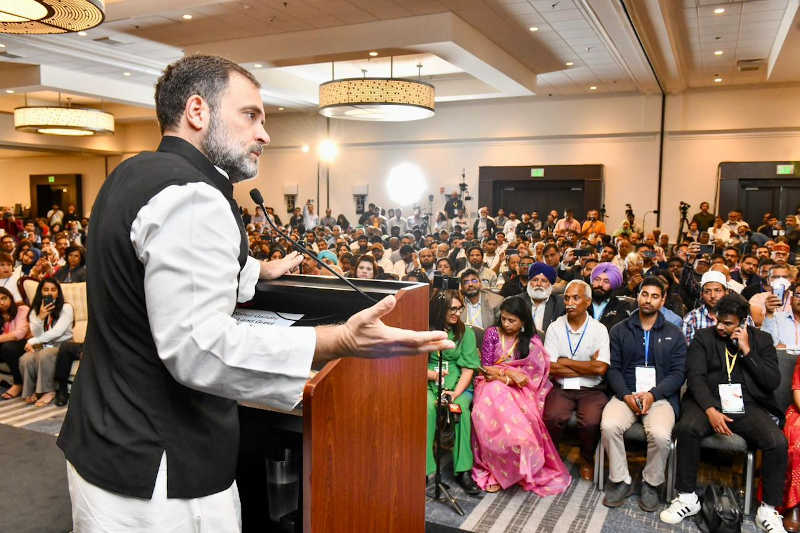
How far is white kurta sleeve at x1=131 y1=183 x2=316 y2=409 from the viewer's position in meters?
0.91

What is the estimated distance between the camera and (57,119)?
10.6 m

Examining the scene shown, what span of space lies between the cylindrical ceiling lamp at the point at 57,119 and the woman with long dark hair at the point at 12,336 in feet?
20.8

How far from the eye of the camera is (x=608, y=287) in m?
5.00

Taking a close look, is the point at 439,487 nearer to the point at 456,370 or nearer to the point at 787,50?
the point at 456,370

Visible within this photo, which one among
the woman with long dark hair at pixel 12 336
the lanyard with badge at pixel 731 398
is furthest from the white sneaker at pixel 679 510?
the woman with long dark hair at pixel 12 336

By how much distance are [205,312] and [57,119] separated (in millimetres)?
11403

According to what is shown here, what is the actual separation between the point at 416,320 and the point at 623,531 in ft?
7.24

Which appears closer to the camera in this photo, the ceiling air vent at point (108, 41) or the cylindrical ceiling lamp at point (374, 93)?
the cylindrical ceiling lamp at point (374, 93)

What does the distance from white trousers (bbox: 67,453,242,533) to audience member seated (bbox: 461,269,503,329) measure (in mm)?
4132

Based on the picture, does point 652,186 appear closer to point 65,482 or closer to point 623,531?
point 623,531

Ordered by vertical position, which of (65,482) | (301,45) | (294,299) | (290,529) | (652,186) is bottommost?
(65,482)

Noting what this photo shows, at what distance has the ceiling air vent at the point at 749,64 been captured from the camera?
33.9 feet

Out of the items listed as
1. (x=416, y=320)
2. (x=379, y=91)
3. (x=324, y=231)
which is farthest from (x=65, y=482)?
(x=324, y=231)

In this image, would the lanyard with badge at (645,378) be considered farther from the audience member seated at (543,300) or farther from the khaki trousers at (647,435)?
the audience member seated at (543,300)
